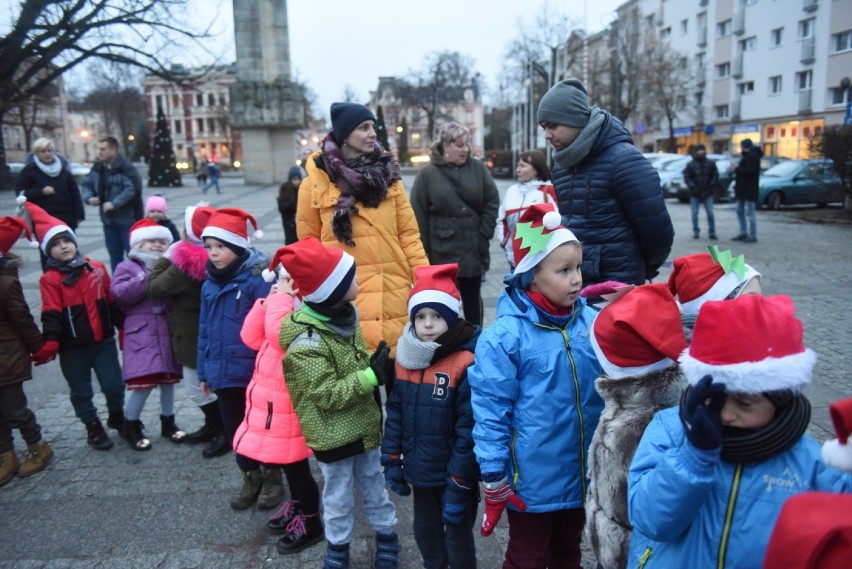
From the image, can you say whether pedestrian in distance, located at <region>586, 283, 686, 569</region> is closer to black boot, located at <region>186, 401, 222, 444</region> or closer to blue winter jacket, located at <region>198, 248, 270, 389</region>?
blue winter jacket, located at <region>198, 248, 270, 389</region>

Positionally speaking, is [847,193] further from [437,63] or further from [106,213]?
[437,63]

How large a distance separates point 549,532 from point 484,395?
0.65m

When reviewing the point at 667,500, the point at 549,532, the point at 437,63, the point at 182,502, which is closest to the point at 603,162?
the point at 549,532

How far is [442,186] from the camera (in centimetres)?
516

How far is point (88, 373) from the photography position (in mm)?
4473

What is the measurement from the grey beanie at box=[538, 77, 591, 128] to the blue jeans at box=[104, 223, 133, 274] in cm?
724

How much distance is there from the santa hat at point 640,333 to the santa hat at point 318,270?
127 cm

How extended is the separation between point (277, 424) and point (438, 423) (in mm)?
959

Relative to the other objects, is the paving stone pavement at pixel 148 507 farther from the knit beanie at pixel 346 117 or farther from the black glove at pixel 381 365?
the knit beanie at pixel 346 117

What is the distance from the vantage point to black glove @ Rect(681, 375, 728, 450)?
157 cm

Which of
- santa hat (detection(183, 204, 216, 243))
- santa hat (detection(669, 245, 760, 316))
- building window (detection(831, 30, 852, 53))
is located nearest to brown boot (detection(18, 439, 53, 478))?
santa hat (detection(183, 204, 216, 243))

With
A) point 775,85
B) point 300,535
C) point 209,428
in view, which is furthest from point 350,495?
point 775,85

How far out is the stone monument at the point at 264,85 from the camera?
95.2 ft

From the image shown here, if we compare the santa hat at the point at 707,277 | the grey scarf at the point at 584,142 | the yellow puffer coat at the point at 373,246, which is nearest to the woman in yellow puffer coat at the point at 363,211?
the yellow puffer coat at the point at 373,246
